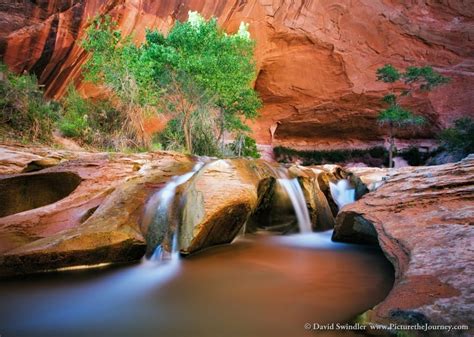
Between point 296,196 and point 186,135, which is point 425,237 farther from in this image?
point 186,135

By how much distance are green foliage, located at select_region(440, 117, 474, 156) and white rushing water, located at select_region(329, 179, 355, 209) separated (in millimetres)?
9953

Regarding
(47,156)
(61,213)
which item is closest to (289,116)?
(47,156)

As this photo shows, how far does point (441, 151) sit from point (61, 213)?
21.0 metres

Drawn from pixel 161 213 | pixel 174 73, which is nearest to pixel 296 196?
pixel 161 213

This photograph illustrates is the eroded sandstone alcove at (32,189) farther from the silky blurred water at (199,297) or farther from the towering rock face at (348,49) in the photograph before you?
the towering rock face at (348,49)

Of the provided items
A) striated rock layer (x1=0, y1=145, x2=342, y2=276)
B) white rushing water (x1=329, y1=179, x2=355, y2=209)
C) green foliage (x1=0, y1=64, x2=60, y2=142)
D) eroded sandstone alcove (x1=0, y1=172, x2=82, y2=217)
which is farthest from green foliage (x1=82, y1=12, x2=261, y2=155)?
white rushing water (x1=329, y1=179, x2=355, y2=209)

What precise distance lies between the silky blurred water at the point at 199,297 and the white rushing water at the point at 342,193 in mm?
3828

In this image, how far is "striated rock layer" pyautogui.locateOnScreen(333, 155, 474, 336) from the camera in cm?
196

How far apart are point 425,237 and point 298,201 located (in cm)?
410

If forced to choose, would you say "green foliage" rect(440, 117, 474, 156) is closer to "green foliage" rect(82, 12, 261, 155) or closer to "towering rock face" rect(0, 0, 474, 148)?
"towering rock face" rect(0, 0, 474, 148)

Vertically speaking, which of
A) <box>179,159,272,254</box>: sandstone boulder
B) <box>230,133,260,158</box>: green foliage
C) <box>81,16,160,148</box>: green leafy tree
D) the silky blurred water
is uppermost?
<box>81,16,160,148</box>: green leafy tree

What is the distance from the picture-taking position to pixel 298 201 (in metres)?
7.15

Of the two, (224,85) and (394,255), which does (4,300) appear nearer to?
(394,255)

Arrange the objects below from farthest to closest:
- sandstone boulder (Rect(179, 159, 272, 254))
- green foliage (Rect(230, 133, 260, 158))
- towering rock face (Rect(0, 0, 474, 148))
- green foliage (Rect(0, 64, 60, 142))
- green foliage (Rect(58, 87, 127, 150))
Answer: towering rock face (Rect(0, 0, 474, 148)) → green foliage (Rect(230, 133, 260, 158)) → green foliage (Rect(58, 87, 127, 150)) → green foliage (Rect(0, 64, 60, 142)) → sandstone boulder (Rect(179, 159, 272, 254))
